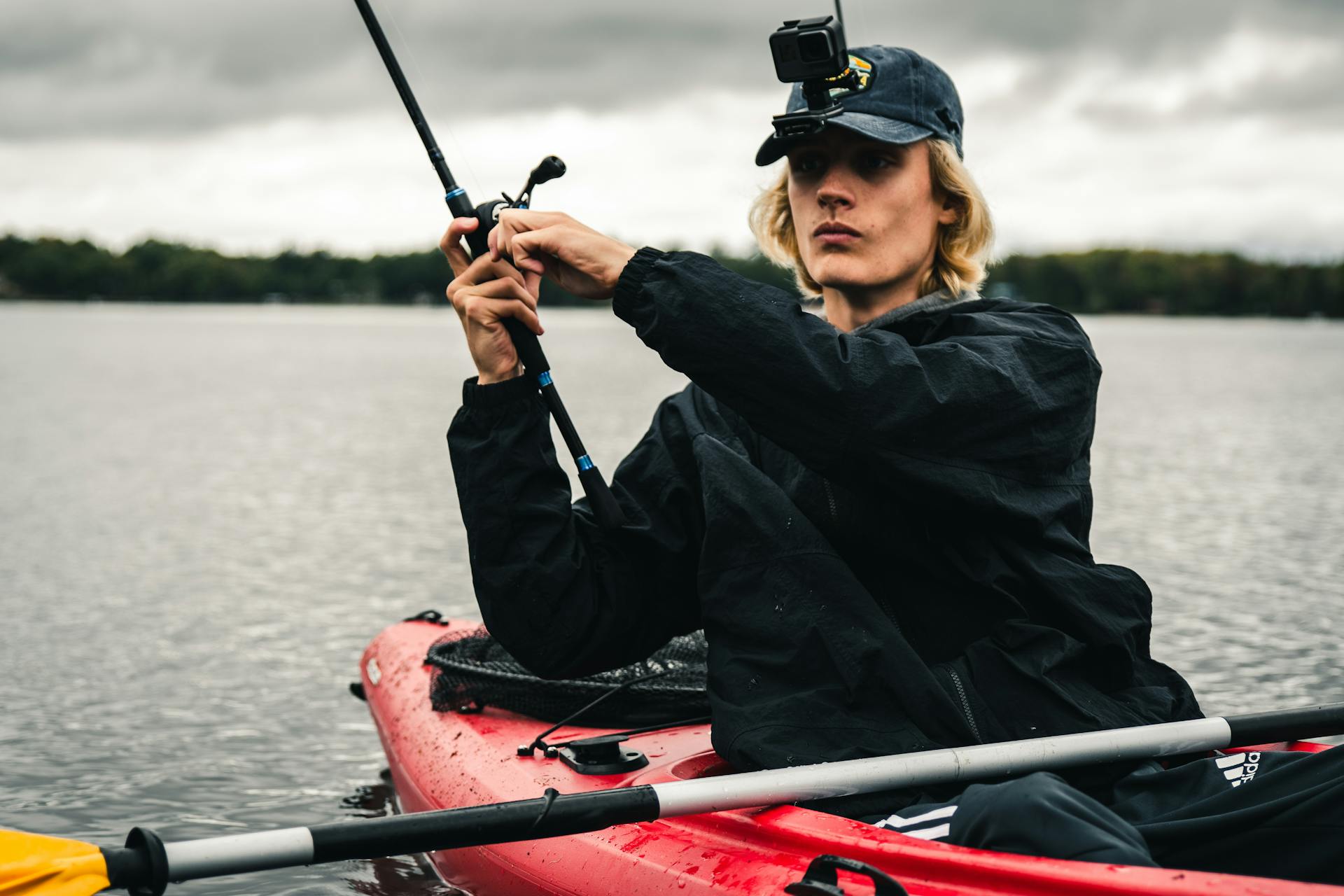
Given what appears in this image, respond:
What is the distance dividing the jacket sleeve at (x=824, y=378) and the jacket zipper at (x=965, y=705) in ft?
1.53

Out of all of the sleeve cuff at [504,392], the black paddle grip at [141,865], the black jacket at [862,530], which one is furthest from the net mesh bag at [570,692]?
the black paddle grip at [141,865]

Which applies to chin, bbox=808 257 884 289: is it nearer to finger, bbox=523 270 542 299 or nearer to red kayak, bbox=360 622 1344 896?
finger, bbox=523 270 542 299

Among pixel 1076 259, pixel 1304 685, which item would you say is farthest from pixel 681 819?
pixel 1076 259

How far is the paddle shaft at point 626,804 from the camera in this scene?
242 centimetres

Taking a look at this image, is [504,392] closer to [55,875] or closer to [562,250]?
[562,250]

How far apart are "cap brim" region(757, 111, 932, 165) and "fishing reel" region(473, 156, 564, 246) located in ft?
1.86

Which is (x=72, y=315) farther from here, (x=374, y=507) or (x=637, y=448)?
(x=637, y=448)

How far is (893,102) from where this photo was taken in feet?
10.6

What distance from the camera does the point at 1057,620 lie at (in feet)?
9.74

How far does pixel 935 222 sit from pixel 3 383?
30.2m

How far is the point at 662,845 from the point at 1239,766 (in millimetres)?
1285

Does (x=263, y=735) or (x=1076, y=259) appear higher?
(x=1076, y=259)

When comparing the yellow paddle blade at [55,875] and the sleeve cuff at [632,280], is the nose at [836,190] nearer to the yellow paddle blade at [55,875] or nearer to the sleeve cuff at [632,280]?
the sleeve cuff at [632,280]

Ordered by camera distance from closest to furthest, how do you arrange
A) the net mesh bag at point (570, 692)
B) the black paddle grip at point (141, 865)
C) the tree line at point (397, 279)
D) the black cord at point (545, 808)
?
the black paddle grip at point (141, 865)
the black cord at point (545, 808)
the net mesh bag at point (570, 692)
the tree line at point (397, 279)
